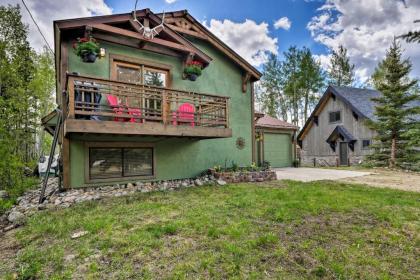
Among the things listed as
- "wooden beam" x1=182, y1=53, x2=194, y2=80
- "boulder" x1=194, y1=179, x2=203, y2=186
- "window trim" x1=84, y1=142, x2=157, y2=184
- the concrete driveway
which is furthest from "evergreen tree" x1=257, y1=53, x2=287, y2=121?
"window trim" x1=84, y1=142, x2=157, y2=184

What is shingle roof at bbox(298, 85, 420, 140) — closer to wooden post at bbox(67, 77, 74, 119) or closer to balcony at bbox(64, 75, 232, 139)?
balcony at bbox(64, 75, 232, 139)

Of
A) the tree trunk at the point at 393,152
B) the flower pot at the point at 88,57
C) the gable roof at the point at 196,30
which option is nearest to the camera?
the flower pot at the point at 88,57

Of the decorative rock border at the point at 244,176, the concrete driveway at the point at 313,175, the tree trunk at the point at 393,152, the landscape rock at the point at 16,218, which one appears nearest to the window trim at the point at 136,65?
the decorative rock border at the point at 244,176

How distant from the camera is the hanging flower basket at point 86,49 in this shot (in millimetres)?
6004

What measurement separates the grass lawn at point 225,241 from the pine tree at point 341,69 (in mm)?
24685

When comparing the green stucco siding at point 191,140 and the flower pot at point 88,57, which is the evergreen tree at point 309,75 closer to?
the green stucco siding at point 191,140

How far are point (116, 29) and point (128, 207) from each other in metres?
4.99

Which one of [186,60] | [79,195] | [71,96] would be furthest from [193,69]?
[79,195]

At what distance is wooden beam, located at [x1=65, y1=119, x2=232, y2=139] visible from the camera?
211 inches

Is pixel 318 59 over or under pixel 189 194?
over

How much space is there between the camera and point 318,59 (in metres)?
26.1

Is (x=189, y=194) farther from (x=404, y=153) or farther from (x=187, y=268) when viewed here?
(x=404, y=153)

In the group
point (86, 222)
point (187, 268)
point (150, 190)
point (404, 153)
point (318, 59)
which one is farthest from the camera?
point (318, 59)

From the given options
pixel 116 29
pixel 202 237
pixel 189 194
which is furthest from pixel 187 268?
pixel 116 29
